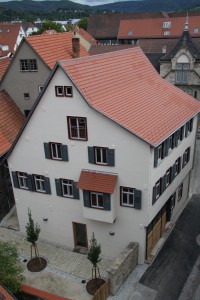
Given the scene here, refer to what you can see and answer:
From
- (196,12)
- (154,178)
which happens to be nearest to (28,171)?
(154,178)

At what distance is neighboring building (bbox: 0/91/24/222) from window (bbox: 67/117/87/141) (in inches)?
296

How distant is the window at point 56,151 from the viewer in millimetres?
22252

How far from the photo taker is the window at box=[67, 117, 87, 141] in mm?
20953

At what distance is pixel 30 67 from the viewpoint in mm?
29656

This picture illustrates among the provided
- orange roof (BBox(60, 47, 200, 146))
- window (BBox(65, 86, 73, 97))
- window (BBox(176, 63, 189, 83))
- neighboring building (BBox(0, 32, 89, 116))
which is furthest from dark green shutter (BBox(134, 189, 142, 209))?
window (BBox(176, 63, 189, 83))

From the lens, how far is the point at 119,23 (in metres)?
96.8

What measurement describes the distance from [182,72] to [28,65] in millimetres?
24308

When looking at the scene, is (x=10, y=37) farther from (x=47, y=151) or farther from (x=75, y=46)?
(x=47, y=151)

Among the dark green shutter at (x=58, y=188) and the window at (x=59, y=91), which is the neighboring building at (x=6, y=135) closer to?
the dark green shutter at (x=58, y=188)

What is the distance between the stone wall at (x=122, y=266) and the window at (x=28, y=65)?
17125mm

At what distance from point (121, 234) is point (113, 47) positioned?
4468 cm

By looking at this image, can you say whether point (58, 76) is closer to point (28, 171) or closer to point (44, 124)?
point (44, 124)

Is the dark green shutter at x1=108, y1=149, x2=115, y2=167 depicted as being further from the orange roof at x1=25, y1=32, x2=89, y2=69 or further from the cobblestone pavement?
the orange roof at x1=25, y1=32, x2=89, y2=69

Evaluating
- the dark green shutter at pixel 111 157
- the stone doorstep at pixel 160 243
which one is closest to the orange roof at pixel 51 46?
the dark green shutter at pixel 111 157
